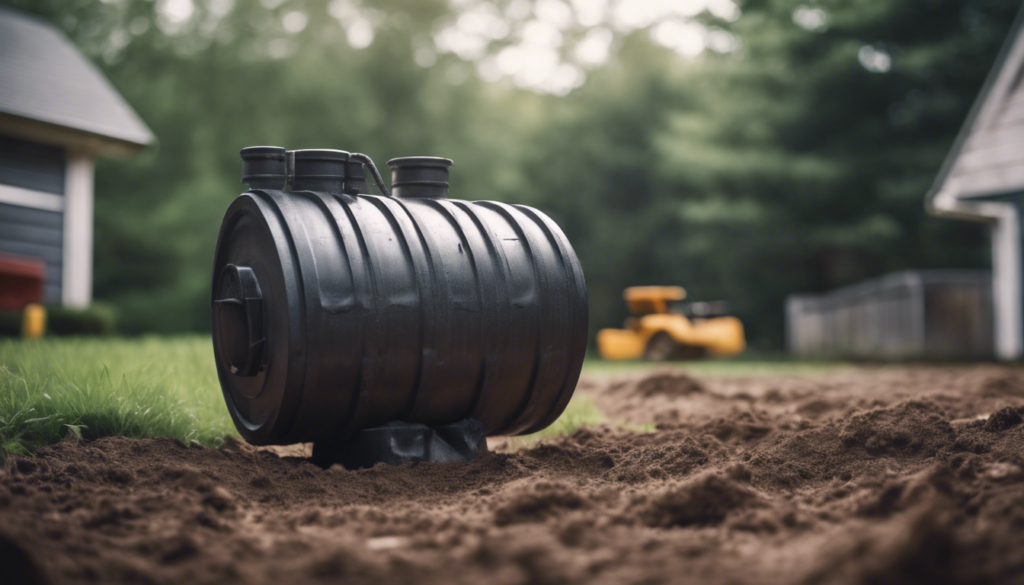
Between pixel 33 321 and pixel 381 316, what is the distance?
7.97 meters

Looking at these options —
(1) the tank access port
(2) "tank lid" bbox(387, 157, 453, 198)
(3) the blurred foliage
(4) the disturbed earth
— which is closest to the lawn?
(4) the disturbed earth

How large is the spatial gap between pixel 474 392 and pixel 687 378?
3709mm

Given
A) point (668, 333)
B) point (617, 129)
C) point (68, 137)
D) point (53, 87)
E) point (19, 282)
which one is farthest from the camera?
point (617, 129)

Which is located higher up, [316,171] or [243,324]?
[316,171]

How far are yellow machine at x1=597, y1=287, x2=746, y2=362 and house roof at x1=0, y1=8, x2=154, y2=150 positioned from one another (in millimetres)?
7533

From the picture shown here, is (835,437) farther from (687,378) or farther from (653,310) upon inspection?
(653,310)

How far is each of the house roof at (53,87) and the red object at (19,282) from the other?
1.74m

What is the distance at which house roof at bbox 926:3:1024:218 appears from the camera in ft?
33.7

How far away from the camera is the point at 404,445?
3.62m

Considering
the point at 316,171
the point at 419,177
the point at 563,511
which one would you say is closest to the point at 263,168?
the point at 316,171

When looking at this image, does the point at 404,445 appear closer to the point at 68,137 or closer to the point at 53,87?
the point at 68,137

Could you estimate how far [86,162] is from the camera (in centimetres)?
1143

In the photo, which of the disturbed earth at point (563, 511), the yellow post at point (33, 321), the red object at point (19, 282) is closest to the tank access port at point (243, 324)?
the disturbed earth at point (563, 511)

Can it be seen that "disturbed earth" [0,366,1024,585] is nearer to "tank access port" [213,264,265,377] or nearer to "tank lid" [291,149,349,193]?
"tank access port" [213,264,265,377]
